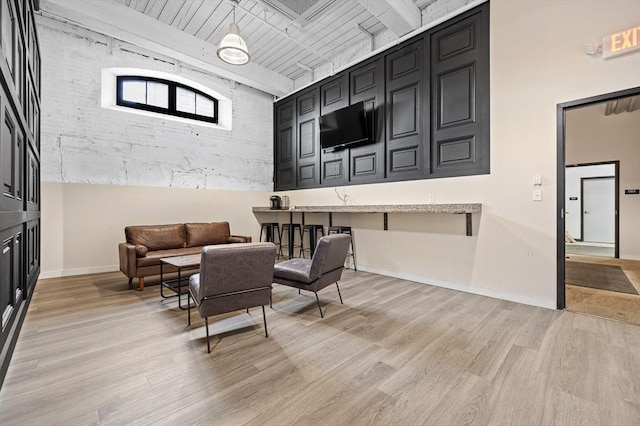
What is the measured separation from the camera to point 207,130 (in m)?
5.90

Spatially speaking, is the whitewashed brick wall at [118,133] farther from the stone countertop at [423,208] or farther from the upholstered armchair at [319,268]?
the upholstered armchair at [319,268]

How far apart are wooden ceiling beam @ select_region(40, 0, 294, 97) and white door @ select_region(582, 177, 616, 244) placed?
10.4 meters

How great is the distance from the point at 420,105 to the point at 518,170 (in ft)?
5.31

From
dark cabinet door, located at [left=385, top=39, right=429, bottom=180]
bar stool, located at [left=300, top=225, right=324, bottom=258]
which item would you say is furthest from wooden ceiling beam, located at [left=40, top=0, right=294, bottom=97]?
bar stool, located at [left=300, top=225, right=324, bottom=258]

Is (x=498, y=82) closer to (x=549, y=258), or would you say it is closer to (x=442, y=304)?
(x=549, y=258)

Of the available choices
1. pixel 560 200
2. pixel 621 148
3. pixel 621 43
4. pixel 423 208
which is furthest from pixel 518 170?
pixel 621 148

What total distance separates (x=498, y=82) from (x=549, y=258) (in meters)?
2.16

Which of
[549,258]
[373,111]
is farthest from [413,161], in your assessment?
[549,258]

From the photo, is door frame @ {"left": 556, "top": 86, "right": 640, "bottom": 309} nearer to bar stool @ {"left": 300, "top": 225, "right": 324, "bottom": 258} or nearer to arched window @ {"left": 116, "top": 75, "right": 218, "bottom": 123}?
bar stool @ {"left": 300, "top": 225, "right": 324, "bottom": 258}

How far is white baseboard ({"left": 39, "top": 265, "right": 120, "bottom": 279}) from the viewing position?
14.2 feet

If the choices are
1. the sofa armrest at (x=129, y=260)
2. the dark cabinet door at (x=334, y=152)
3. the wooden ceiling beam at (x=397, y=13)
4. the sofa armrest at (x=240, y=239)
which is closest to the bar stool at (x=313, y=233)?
the dark cabinet door at (x=334, y=152)

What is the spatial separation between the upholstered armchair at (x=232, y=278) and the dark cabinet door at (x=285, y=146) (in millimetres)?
4237

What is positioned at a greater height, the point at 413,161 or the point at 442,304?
the point at 413,161

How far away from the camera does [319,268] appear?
2.83 meters
